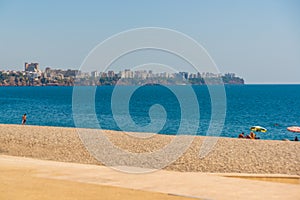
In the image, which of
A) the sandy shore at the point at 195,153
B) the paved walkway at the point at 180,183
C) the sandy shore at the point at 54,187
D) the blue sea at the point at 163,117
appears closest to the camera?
the sandy shore at the point at 54,187

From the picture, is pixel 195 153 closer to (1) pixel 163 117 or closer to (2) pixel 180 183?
(2) pixel 180 183

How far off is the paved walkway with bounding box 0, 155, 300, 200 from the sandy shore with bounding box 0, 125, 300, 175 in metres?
5.50

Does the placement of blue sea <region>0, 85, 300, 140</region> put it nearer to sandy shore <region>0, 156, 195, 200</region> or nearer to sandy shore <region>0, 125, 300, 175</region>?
sandy shore <region>0, 125, 300, 175</region>

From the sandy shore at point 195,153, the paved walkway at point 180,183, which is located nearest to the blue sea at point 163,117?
the sandy shore at point 195,153

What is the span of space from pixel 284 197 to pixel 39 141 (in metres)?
17.7

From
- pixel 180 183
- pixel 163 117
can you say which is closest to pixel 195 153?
pixel 180 183

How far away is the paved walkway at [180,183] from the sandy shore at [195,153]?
5.50 metres

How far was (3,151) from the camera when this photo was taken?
66.3ft

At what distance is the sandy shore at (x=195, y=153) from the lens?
16453 mm

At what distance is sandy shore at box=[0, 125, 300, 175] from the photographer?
16453 millimetres

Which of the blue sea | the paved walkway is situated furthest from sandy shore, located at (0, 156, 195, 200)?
the blue sea

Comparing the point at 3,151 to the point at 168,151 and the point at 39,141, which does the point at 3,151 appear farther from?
the point at 168,151

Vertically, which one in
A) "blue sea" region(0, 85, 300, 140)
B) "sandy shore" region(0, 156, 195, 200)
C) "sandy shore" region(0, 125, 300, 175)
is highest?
"sandy shore" region(0, 156, 195, 200)

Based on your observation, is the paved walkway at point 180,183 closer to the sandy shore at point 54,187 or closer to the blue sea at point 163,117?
the sandy shore at point 54,187
